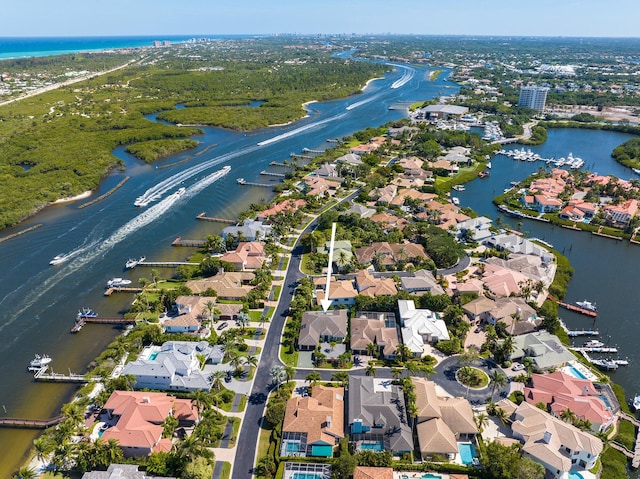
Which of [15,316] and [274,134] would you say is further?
[274,134]

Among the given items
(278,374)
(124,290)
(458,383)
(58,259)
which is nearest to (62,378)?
(124,290)

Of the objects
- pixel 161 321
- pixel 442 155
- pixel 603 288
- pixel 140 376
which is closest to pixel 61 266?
pixel 161 321

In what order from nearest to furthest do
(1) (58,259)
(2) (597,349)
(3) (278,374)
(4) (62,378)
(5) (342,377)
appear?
(3) (278,374) < (5) (342,377) < (4) (62,378) < (2) (597,349) < (1) (58,259)

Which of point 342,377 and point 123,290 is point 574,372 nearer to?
point 342,377

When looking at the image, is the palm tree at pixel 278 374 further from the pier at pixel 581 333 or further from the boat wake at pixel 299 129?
the boat wake at pixel 299 129

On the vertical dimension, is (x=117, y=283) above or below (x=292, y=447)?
above

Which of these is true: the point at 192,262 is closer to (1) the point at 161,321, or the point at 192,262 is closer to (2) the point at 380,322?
(1) the point at 161,321
